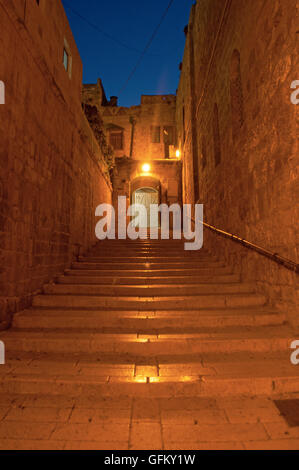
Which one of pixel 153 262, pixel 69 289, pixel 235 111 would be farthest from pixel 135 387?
pixel 235 111

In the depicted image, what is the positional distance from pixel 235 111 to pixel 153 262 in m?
4.28

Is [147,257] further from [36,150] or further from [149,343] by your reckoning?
[36,150]

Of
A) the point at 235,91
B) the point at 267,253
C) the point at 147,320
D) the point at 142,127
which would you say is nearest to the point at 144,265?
the point at 147,320

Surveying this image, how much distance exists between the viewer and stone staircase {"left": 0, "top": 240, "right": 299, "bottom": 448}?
96.4 inches

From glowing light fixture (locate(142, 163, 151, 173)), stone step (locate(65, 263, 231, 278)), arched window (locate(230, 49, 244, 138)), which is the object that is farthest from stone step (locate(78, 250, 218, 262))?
glowing light fixture (locate(142, 163, 151, 173))

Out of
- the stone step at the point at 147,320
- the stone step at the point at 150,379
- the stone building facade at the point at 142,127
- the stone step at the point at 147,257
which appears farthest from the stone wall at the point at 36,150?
the stone building facade at the point at 142,127

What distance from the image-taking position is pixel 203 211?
8.73m

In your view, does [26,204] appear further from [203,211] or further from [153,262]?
[203,211]

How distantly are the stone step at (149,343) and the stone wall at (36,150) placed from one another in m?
0.75

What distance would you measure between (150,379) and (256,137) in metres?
4.39

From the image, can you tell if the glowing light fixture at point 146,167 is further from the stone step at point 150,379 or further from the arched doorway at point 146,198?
the stone step at point 150,379

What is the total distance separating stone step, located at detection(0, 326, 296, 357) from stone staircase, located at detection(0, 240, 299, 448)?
0.01 metres

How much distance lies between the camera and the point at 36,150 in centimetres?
437

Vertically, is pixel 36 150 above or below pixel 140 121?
below
